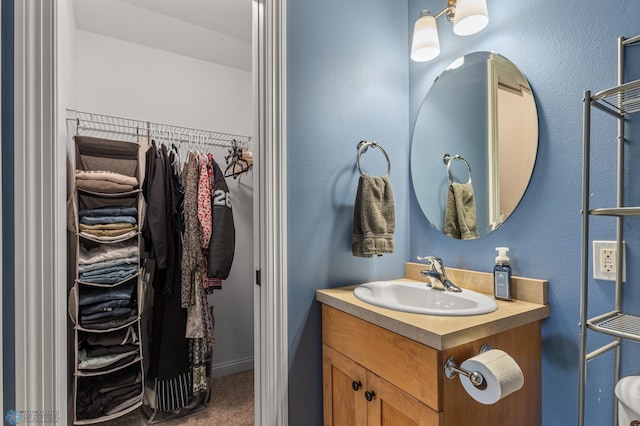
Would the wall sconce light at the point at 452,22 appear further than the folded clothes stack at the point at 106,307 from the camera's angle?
No

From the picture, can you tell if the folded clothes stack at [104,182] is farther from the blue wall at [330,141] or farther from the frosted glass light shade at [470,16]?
the frosted glass light shade at [470,16]

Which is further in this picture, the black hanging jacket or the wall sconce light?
the black hanging jacket

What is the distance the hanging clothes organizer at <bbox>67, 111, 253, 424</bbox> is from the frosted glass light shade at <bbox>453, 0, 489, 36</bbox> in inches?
59.0

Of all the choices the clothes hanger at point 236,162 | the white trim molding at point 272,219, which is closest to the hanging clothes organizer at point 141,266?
the clothes hanger at point 236,162

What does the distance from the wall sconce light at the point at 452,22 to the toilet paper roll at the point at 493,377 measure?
1180 millimetres

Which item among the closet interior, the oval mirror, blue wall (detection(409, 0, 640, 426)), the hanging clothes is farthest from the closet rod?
blue wall (detection(409, 0, 640, 426))

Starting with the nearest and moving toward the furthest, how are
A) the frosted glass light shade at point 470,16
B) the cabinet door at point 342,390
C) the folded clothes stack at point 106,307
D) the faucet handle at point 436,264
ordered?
the cabinet door at point 342,390 < the frosted glass light shade at point 470,16 < the faucet handle at point 436,264 < the folded clothes stack at point 106,307

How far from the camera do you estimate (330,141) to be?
4.55 ft

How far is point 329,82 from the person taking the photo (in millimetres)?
1391

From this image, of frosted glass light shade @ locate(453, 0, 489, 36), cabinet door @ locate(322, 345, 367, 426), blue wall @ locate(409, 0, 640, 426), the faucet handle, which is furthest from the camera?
the faucet handle

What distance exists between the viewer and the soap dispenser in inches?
44.7

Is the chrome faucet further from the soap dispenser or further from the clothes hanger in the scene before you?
the clothes hanger

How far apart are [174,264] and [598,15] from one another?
2.16 metres

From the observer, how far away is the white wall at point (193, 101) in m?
2.11
